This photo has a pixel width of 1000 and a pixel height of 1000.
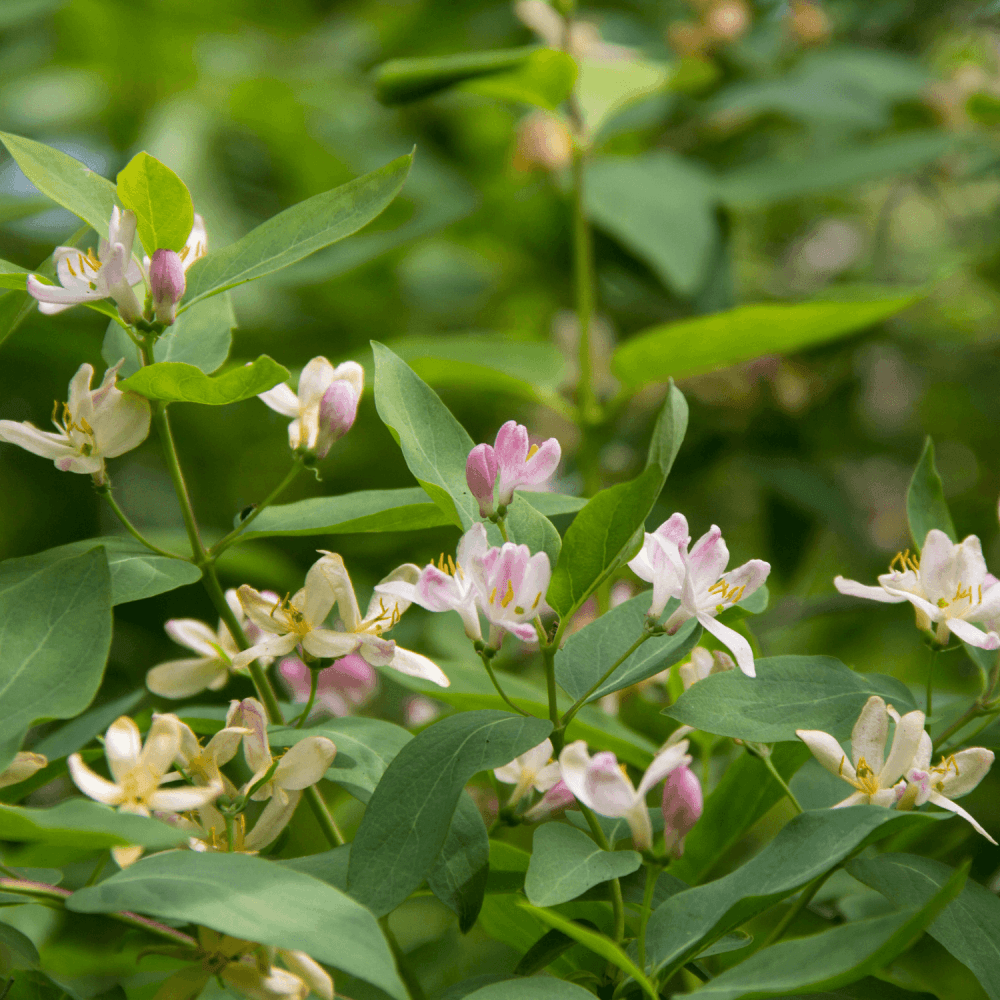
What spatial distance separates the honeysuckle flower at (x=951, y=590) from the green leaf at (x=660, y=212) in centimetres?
65

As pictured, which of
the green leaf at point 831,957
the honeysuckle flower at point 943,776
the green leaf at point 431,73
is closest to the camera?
the green leaf at point 831,957

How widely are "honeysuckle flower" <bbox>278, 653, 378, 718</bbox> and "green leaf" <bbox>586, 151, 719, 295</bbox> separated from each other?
55 centimetres

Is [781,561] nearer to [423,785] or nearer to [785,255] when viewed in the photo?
[785,255]

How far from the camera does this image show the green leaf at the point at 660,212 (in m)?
1.11

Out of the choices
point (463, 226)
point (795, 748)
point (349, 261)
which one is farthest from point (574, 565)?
point (463, 226)

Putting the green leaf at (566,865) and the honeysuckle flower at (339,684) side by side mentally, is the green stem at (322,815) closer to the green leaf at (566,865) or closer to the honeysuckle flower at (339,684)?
the green leaf at (566,865)

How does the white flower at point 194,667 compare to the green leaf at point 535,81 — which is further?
the green leaf at point 535,81

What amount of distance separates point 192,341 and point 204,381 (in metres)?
0.11

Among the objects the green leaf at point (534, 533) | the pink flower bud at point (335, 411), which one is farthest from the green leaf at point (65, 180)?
the green leaf at point (534, 533)

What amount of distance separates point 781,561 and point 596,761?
104cm

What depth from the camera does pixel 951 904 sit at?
1.39 feet

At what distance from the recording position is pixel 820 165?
1.28m

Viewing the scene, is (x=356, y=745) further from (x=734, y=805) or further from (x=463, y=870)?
(x=734, y=805)

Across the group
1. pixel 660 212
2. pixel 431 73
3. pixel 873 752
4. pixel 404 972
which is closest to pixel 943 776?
pixel 873 752
